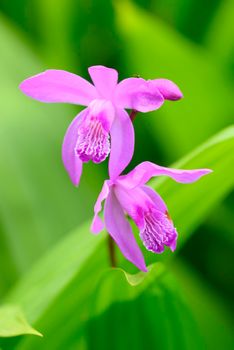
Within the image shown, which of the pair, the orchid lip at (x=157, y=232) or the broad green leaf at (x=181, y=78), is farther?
the broad green leaf at (x=181, y=78)

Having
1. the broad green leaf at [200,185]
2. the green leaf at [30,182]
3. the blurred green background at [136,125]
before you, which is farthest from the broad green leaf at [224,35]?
the broad green leaf at [200,185]

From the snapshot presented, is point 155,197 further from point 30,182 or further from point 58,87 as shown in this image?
point 30,182

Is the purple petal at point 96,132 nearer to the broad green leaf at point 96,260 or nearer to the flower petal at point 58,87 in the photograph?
the flower petal at point 58,87

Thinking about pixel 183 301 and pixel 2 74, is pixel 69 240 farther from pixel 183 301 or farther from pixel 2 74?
pixel 2 74

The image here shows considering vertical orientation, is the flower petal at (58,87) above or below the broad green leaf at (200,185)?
above

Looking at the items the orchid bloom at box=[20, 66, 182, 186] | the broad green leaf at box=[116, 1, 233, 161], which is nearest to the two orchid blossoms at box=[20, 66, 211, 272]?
the orchid bloom at box=[20, 66, 182, 186]

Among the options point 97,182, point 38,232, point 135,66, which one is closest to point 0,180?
point 38,232

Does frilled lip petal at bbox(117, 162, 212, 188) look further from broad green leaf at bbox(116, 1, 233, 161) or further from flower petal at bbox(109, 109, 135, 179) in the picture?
broad green leaf at bbox(116, 1, 233, 161)
